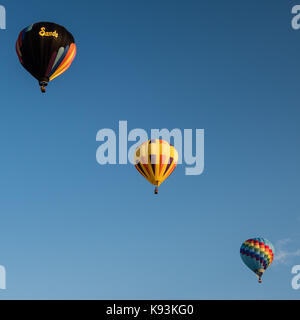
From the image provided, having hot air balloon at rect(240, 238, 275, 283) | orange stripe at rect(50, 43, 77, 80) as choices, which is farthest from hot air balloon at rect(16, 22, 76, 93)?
hot air balloon at rect(240, 238, 275, 283)

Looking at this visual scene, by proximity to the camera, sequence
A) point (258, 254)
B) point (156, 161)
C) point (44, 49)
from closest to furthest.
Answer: point (44, 49), point (156, 161), point (258, 254)

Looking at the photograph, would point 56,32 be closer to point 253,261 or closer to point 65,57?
point 65,57

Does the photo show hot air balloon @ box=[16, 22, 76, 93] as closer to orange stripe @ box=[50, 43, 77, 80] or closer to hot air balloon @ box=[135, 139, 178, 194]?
orange stripe @ box=[50, 43, 77, 80]

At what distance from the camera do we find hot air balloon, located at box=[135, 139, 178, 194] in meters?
47.8

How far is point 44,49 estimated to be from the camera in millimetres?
41312

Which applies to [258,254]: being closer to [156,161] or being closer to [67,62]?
[156,161]

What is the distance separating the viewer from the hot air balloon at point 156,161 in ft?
157

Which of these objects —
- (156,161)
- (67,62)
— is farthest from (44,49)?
(156,161)

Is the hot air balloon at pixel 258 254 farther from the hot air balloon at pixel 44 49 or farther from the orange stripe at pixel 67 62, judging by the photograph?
the hot air balloon at pixel 44 49

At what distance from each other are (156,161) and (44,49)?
13.0 meters

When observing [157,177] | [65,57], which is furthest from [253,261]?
[65,57]

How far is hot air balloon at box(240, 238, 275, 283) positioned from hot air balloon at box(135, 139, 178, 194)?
54.1 ft

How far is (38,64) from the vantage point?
4153 centimetres

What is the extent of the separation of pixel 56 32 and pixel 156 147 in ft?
41.4
